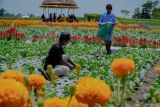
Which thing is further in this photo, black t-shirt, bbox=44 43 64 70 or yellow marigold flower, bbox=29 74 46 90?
black t-shirt, bbox=44 43 64 70

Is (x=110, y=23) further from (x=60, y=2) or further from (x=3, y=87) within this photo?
(x=60, y=2)

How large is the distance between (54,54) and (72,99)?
6991mm

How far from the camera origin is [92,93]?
144 centimetres

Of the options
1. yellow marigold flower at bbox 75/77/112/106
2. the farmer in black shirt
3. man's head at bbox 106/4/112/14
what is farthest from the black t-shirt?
yellow marigold flower at bbox 75/77/112/106

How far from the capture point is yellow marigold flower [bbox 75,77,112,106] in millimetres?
1447

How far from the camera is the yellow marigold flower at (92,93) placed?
145cm

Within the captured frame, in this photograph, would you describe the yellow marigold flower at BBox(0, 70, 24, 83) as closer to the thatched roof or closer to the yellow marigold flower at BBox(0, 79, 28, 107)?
the yellow marigold flower at BBox(0, 79, 28, 107)

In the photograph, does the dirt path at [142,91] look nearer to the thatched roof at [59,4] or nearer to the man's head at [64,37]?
the man's head at [64,37]

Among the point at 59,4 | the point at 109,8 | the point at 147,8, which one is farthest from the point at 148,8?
the point at 109,8

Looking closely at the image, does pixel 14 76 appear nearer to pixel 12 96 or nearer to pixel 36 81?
pixel 36 81

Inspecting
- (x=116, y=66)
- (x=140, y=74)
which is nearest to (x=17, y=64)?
(x=140, y=74)

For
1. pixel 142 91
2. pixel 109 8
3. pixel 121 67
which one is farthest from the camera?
pixel 109 8

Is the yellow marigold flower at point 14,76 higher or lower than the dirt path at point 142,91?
higher

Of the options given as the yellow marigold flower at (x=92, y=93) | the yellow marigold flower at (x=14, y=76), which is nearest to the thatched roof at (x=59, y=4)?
the yellow marigold flower at (x=14, y=76)
